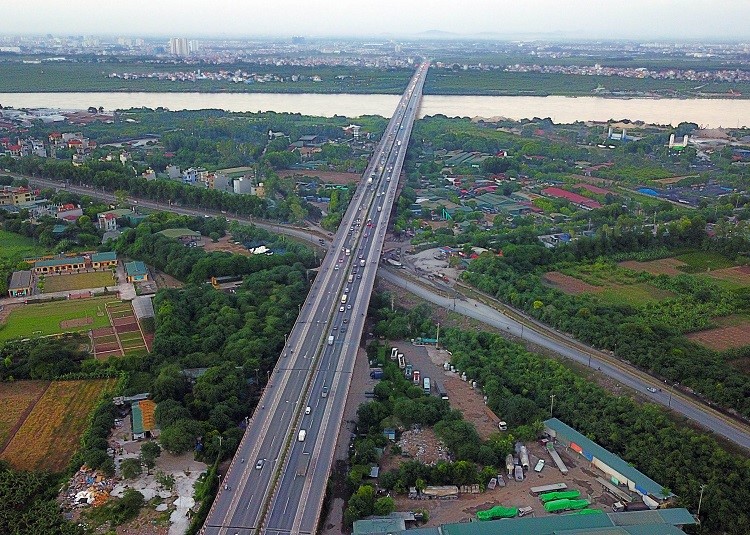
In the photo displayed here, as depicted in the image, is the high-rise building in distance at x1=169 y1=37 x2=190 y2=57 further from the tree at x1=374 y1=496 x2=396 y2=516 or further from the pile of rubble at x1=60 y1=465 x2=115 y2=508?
the tree at x1=374 y1=496 x2=396 y2=516

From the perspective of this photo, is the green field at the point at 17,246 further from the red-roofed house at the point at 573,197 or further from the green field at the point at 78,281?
the red-roofed house at the point at 573,197

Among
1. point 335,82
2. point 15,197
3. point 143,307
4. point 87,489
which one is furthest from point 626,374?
point 335,82

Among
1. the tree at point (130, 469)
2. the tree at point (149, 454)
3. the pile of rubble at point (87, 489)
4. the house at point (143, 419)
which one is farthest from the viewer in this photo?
the house at point (143, 419)

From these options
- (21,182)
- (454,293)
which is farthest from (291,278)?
(21,182)

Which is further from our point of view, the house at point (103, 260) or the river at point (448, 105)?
the river at point (448, 105)

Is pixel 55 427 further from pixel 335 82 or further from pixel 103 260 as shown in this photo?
pixel 335 82

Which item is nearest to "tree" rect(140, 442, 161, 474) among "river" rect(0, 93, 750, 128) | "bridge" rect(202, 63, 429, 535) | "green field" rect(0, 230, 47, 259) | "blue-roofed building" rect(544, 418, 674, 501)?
"bridge" rect(202, 63, 429, 535)

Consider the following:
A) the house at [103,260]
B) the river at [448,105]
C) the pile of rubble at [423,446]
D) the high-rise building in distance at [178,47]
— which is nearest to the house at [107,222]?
the house at [103,260]
